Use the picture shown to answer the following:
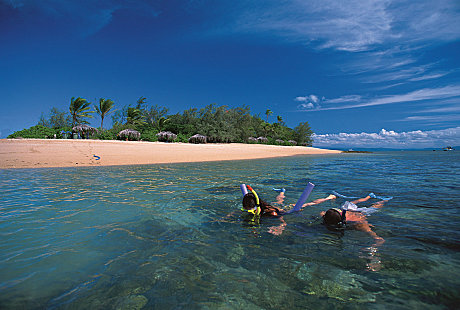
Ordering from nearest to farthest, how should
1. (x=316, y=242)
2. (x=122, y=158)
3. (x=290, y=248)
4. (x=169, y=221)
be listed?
1. (x=290, y=248)
2. (x=316, y=242)
3. (x=169, y=221)
4. (x=122, y=158)

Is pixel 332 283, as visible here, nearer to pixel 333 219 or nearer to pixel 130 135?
pixel 333 219

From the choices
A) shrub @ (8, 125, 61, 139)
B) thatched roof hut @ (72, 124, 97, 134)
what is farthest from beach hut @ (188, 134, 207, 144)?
shrub @ (8, 125, 61, 139)

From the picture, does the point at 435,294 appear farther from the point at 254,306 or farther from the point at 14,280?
the point at 14,280

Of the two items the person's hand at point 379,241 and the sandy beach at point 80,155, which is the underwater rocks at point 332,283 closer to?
the person's hand at point 379,241

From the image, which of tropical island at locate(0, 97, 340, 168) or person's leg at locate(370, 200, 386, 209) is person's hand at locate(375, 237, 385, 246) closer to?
person's leg at locate(370, 200, 386, 209)

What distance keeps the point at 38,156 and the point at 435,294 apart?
68.5 ft

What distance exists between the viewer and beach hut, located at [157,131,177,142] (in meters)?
37.1

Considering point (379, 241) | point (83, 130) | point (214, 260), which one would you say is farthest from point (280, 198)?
point (83, 130)

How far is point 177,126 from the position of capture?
44344 mm

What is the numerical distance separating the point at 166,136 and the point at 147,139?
325cm

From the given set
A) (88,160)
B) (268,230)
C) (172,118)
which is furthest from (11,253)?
(172,118)

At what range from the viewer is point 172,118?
4859cm

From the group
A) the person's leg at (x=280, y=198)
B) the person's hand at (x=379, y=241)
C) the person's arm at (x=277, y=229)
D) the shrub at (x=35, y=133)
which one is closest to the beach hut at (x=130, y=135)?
the shrub at (x=35, y=133)

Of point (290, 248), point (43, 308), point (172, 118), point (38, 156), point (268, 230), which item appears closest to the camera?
point (43, 308)
